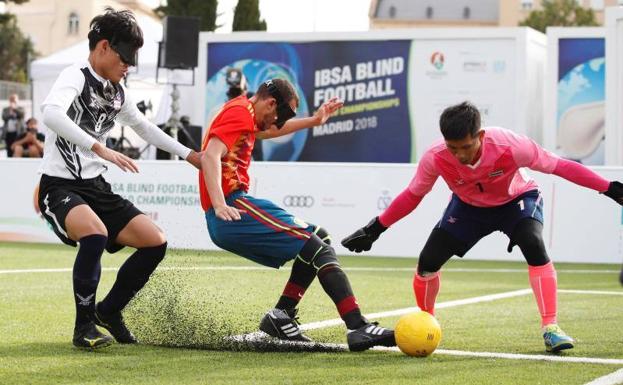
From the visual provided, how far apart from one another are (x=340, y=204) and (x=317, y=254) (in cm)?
986

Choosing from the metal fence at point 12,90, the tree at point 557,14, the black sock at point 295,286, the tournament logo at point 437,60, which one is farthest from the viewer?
the tree at point 557,14

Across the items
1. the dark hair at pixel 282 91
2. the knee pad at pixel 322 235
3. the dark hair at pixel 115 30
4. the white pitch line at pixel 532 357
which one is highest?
the dark hair at pixel 115 30

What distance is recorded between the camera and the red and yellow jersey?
7410mm

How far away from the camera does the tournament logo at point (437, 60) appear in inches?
926

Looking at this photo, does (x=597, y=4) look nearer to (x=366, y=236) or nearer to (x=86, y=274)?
(x=366, y=236)

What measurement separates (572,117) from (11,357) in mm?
17253

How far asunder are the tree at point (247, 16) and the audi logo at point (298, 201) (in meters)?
40.9

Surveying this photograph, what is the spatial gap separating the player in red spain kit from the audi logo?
961 cm

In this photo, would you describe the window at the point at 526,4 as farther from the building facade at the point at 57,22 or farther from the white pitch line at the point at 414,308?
the white pitch line at the point at 414,308

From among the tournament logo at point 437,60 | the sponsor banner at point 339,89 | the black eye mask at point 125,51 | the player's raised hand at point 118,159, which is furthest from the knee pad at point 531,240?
the tournament logo at point 437,60

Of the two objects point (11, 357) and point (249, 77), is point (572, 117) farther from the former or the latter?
point (11, 357)

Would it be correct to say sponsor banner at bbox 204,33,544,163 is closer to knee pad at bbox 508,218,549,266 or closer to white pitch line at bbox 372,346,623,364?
knee pad at bbox 508,218,549,266

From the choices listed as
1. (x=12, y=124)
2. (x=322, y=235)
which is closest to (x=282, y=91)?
(x=322, y=235)

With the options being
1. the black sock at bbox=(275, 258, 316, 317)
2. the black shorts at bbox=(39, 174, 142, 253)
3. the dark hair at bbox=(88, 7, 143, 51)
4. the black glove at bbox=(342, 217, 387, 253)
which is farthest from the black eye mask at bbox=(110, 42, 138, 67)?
the black glove at bbox=(342, 217, 387, 253)
